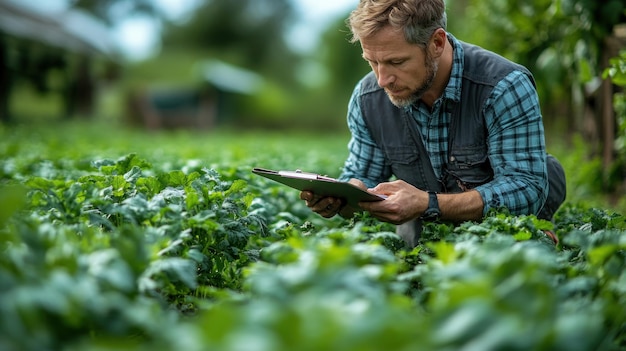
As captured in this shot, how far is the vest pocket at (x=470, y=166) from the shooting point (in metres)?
3.63

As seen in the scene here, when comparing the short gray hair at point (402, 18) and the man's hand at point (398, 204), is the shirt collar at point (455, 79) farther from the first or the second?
the man's hand at point (398, 204)

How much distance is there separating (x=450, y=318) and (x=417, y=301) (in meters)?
0.72

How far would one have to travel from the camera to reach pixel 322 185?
3.13m

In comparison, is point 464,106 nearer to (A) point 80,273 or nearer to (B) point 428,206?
(B) point 428,206

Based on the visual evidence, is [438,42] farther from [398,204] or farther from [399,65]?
[398,204]

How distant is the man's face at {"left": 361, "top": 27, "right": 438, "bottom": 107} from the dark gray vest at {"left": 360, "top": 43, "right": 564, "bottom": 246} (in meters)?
0.23

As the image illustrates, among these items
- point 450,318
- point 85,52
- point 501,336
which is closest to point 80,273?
point 450,318

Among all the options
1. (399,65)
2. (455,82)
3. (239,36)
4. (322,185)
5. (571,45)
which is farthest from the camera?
(239,36)

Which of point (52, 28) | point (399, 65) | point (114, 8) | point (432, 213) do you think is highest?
point (114, 8)

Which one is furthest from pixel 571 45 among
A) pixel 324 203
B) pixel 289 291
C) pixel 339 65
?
pixel 339 65

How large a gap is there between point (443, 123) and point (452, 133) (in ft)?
0.23

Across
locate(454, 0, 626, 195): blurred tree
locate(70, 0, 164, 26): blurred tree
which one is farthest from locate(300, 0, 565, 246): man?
locate(70, 0, 164, 26): blurred tree

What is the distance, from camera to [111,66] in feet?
94.2

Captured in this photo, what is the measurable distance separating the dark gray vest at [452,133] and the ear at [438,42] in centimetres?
18
